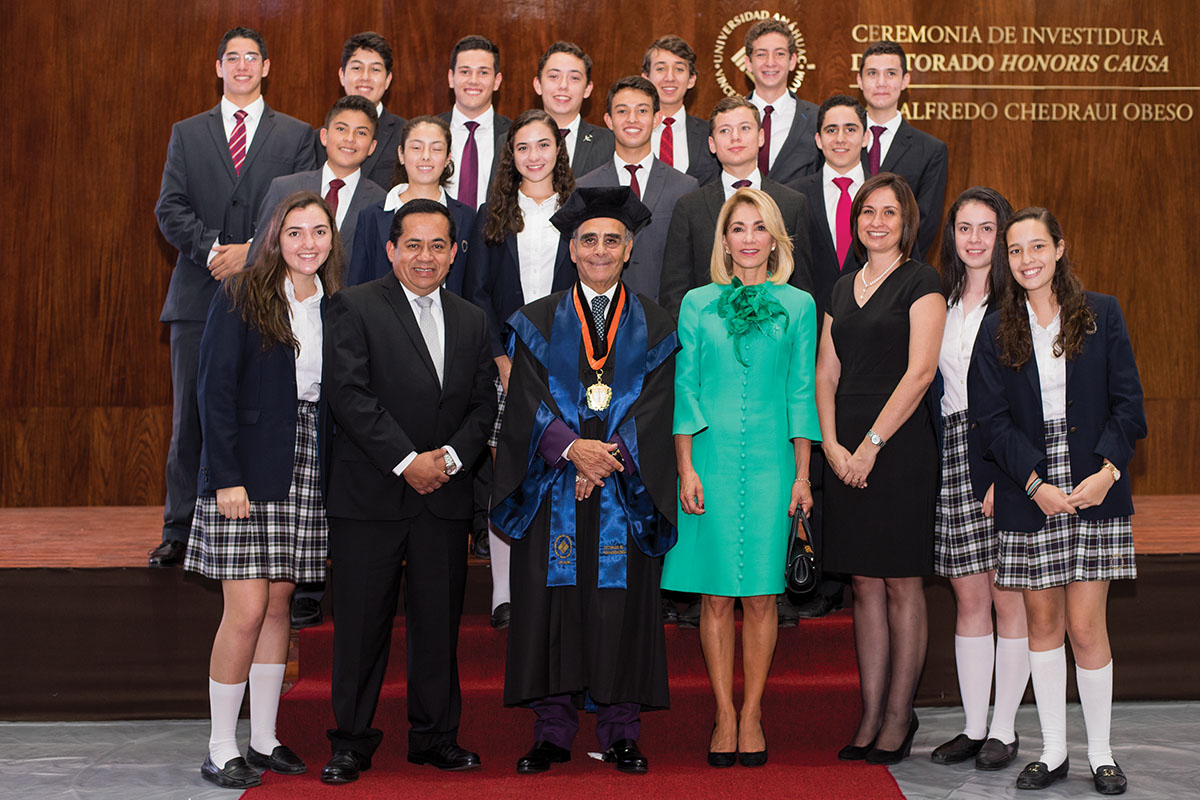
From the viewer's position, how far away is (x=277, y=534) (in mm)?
3717

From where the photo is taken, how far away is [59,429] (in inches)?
256

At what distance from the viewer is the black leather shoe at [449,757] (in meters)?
3.81

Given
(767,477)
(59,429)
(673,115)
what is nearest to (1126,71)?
(673,115)

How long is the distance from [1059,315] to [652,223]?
1.55 m

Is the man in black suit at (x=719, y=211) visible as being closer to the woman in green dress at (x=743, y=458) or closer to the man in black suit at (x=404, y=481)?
the woman in green dress at (x=743, y=458)

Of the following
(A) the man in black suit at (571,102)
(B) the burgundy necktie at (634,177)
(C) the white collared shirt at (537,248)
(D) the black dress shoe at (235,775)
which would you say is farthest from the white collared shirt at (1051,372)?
(D) the black dress shoe at (235,775)

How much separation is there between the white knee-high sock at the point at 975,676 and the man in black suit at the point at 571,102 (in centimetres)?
242

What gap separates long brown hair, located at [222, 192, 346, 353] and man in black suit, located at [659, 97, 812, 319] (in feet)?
4.01

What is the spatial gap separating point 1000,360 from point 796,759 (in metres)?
1.48

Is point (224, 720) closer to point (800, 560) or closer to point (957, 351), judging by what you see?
point (800, 560)

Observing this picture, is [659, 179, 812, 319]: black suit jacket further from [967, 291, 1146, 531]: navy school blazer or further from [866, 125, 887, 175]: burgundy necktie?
[967, 291, 1146, 531]: navy school blazer

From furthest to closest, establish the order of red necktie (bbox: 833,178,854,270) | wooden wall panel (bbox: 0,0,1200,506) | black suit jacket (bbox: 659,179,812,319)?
wooden wall panel (bbox: 0,0,1200,506)
red necktie (bbox: 833,178,854,270)
black suit jacket (bbox: 659,179,812,319)

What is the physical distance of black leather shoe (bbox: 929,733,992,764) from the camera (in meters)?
3.95

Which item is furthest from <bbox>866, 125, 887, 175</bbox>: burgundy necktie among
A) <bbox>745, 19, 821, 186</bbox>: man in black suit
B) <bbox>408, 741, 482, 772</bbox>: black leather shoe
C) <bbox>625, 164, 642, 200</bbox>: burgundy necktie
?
<bbox>408, 741, 482, 772</bbox>: black leather shoe
